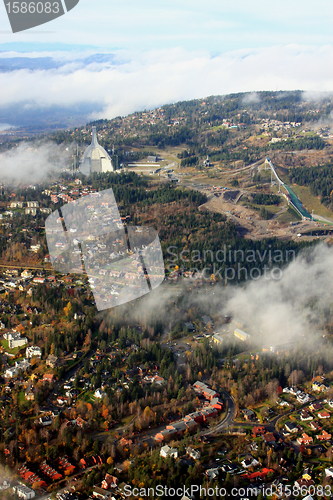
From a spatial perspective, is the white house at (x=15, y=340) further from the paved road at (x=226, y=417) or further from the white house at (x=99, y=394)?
the paved road at (x=226, y=417)

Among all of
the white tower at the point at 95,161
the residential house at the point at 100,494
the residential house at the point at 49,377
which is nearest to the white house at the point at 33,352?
the residential house at the point at 49,377

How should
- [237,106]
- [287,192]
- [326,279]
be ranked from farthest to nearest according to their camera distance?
[237,106]
[287,192]
[326,279]

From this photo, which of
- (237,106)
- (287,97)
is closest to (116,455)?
(237,106)

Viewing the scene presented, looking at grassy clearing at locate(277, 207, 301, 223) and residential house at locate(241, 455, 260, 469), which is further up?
residential house at locate(241, 455, 260, 469)

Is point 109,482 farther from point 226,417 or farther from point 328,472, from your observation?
point 328,472

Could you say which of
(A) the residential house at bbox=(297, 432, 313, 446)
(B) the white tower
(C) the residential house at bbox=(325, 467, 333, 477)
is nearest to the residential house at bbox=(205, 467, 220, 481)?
(C) the residential house at bbox=(325, 467, 333, 477)

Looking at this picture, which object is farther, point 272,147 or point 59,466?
point 272,147

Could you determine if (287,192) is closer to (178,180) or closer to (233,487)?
(178,180)

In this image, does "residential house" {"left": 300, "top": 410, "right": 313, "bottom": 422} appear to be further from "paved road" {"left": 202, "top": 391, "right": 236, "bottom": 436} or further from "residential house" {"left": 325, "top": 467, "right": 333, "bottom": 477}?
"residential house" {"left": 325, "top": 467, "right": 333, "bottom": 477}

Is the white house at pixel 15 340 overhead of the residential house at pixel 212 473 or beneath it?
overhead
